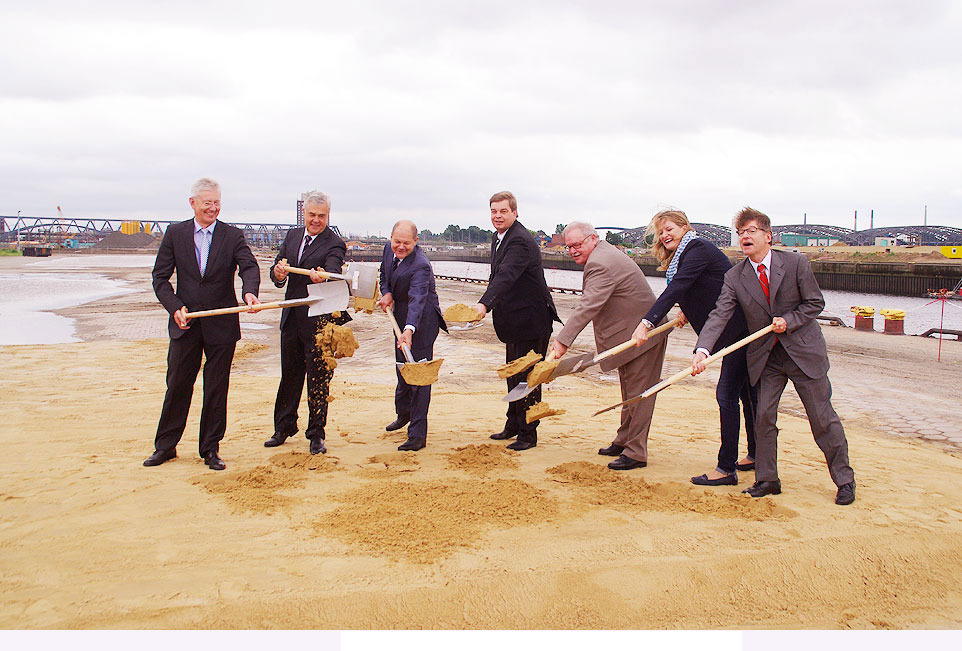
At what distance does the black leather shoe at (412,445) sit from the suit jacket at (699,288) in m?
2.14

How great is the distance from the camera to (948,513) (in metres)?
4.22

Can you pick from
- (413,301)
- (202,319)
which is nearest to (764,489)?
(413,301)

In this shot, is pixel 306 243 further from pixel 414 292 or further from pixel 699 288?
pixel 699 288

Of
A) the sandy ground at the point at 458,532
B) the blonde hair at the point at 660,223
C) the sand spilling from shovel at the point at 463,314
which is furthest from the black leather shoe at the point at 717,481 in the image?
the sand spilling from shovel at the point at 463,314

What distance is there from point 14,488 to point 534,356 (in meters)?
3.71

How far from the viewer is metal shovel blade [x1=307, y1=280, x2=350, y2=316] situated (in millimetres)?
5402

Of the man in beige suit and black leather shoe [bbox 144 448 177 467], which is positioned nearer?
black leather shoe [bbox 144 448 177 467]

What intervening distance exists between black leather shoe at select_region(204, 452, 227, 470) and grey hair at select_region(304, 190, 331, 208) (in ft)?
6.92

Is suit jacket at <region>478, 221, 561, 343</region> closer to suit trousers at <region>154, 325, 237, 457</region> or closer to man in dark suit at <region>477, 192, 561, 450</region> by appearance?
man in dark suit at <region>477, 192, 561, 450</region>

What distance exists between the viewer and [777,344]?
14.8ft

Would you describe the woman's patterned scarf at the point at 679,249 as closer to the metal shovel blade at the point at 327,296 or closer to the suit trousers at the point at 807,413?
the suit trousers at the point at 807,413

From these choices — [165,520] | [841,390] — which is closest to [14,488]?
[165,520]

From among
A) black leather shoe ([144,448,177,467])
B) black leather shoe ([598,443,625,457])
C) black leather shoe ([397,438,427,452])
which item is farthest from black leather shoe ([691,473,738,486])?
black leather shoe ([144,448,177,467])

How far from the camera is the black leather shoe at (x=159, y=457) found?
4.95 metres
